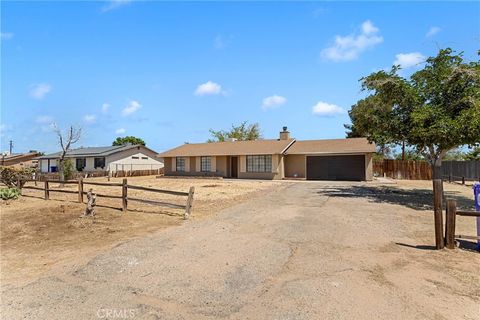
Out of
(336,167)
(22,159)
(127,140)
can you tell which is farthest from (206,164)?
(127,140)

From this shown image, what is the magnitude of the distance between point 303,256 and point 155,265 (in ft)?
8.86

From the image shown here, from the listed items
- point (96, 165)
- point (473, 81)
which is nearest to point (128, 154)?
point (96, 165)

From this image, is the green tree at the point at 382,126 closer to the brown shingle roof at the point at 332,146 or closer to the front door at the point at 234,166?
the brown shingle roof at the point at 332,146

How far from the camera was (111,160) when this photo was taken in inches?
1588

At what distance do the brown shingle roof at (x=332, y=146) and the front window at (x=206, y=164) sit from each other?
28.0 ft

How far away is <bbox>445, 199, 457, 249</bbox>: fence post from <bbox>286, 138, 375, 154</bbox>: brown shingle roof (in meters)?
20.8

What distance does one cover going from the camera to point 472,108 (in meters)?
12.1

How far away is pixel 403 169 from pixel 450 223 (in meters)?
25.7

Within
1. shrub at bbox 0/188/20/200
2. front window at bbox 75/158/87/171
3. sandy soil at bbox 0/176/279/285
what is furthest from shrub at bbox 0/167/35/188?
front window at bbox 75/158/87/171

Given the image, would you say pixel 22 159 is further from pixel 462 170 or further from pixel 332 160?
pixel 462 170

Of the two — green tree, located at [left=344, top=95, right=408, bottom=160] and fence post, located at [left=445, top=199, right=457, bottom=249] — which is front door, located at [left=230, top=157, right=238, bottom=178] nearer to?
green tree, located at [left=344, top=95, right=408, bottom=160]

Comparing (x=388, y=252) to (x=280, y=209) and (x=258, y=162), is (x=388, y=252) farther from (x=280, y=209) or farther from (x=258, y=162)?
(x=258, y=162)

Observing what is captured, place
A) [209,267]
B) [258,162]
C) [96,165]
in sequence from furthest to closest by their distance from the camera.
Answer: [96,165] < [258,162] < [209,267]

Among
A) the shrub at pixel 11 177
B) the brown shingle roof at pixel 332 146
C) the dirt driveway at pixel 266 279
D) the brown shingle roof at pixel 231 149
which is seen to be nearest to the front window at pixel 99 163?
the brown shingle roof at pixel 231 149
